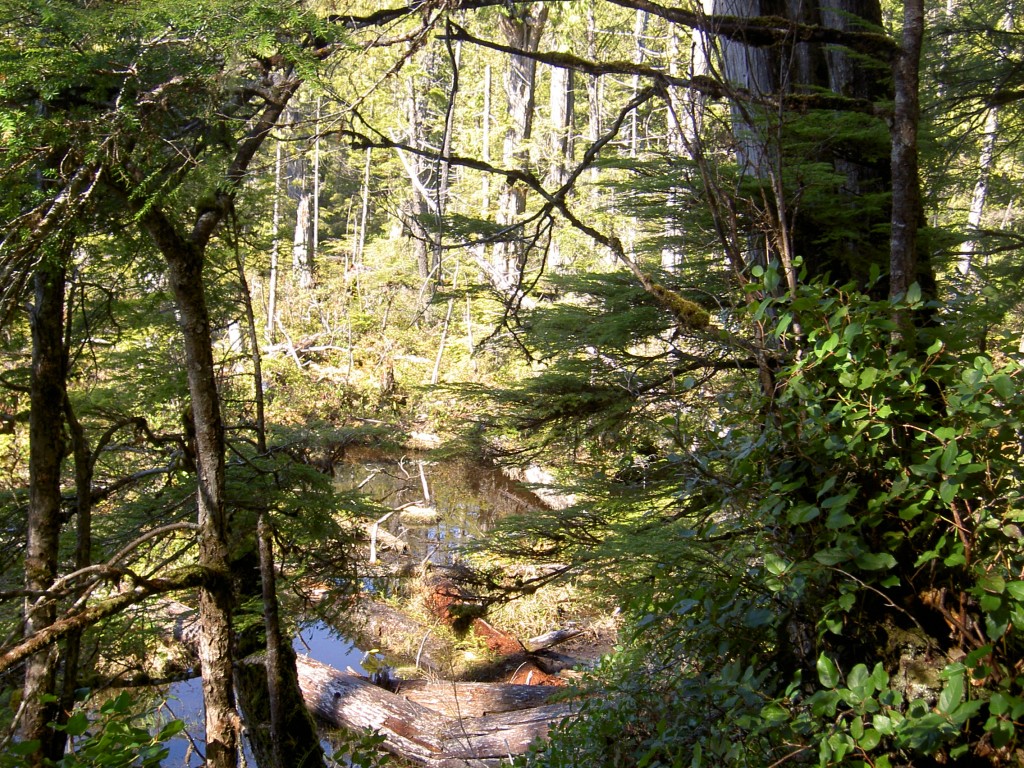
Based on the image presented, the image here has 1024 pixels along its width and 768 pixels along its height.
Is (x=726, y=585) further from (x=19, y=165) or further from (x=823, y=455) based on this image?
(x=19, y=165)

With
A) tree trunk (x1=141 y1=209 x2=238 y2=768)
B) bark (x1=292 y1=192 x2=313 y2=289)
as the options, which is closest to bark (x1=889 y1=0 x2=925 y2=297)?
tree trunk (x1=141 y1=209 x2=238 y2=768)

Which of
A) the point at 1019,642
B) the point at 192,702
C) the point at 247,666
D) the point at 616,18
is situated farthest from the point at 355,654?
the point at 616,18

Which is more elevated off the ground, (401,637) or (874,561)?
(874,561)

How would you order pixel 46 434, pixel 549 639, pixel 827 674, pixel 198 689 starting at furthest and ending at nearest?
pixel 549 639
pixel 198 689
pixel 46 434
pixel 827 674

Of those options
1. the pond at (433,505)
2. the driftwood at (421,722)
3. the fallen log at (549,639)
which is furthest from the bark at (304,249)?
the driftwood at (421,722)

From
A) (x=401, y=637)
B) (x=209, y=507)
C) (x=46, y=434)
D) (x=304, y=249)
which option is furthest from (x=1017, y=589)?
(x=304, y=249)

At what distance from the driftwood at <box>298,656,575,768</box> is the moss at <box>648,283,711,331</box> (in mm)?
2798

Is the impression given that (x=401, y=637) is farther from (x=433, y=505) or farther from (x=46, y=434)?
(x=46, y=434)

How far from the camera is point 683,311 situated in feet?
12.4

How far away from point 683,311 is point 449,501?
26.9 ft

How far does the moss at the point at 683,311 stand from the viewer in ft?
12.2

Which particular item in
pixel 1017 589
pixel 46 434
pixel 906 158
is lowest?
pixel 1017 589

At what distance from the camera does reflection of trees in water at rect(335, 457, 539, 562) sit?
1024 centimetres

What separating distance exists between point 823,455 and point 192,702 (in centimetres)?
744
